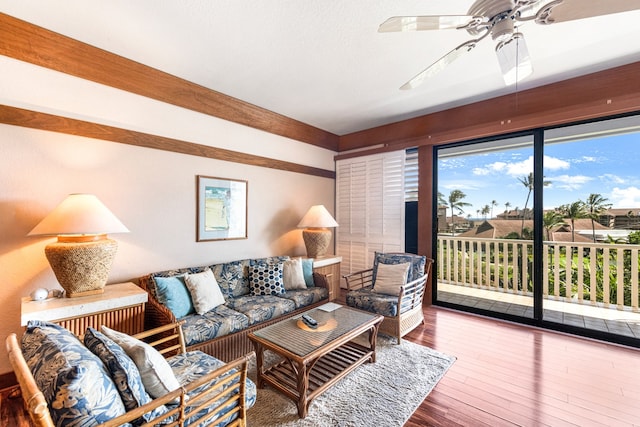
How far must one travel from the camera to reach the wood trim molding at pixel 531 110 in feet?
8.81

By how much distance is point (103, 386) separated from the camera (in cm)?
103

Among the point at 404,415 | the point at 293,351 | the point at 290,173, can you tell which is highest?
the point at 290,173

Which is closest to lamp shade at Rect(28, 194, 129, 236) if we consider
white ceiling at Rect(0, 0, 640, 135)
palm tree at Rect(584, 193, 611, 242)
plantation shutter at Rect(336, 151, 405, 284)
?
white ceiling at Rect(0, 0, 640, 135)

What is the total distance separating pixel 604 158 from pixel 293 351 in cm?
429

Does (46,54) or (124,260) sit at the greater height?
(46,54)

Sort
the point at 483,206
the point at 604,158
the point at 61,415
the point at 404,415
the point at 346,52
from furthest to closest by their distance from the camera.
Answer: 1. the point at 483,206
2. the point at 604,158
3. the point at 346,52
4. the point at 404,415
5. the point at 61,415

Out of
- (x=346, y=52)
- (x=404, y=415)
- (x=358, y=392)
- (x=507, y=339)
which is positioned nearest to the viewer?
(x=404, y=415)

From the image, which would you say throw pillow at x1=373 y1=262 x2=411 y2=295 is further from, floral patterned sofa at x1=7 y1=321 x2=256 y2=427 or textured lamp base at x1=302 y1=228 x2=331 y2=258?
floral patterned sofa at x1=7 y1=321 x2=256 y2=427

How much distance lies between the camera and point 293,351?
189 centimetres

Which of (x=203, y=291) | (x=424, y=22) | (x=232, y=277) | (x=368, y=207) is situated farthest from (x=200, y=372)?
(x=368, y=207)

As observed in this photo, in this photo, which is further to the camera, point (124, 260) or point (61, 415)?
point (124, 260)

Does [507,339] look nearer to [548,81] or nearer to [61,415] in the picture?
[548,81]

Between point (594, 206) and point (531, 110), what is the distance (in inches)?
58.1

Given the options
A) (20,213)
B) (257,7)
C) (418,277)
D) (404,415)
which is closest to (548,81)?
(418,277)
